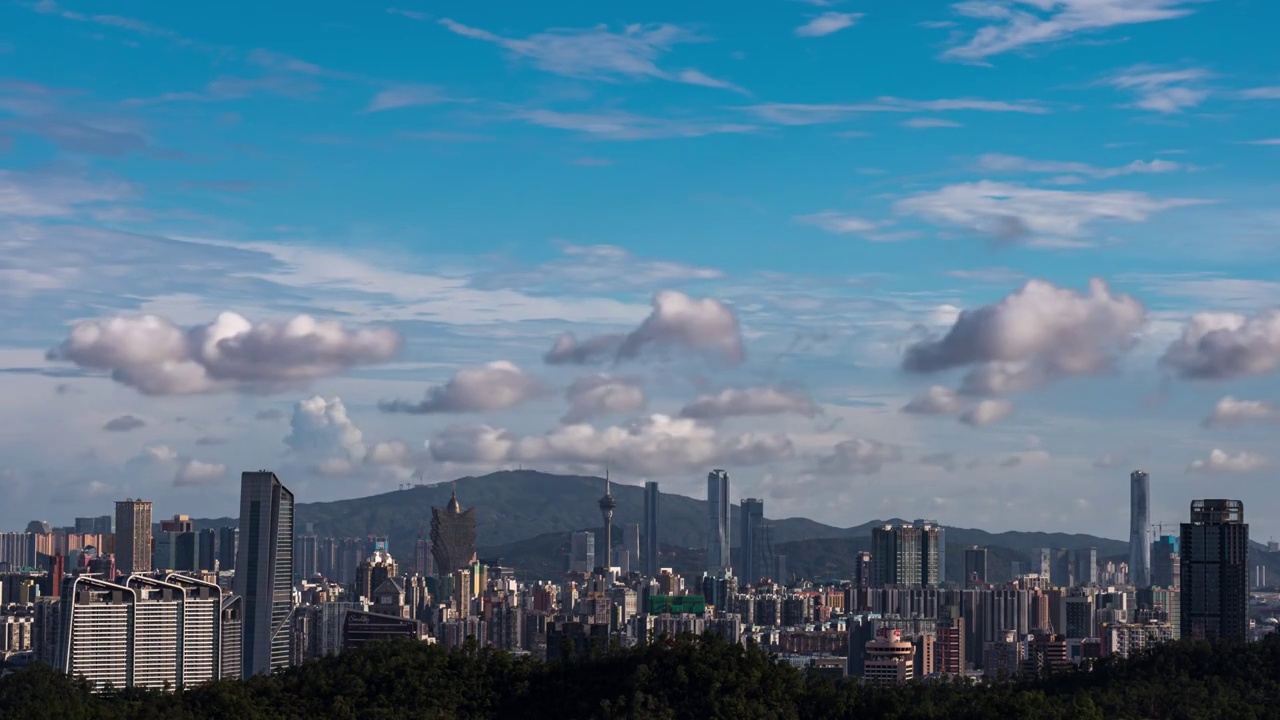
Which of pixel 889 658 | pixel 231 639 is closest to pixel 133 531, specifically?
pixel 231 639

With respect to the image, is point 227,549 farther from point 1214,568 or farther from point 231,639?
point 1214,568

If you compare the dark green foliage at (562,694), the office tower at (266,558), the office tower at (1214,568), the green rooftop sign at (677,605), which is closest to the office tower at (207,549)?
the green rooftop sign at (677,605)

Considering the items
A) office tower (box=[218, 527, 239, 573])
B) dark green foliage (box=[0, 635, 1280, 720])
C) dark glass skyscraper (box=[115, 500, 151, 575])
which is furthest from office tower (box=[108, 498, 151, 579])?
dark green foliage (box=[0, 635, 1280, 720])

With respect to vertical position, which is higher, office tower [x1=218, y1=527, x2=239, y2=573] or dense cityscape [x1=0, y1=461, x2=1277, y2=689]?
office tower [x1=218, y1=527, x2=239, y2=573]

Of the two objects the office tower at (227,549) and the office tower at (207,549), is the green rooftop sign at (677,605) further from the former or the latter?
the office tower at (207,549)

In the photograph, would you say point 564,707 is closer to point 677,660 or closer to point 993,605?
point 677,660

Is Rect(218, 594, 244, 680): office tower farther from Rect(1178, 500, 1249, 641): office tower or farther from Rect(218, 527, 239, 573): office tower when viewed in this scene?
Rect(218, 527, 239, 573): office tower
